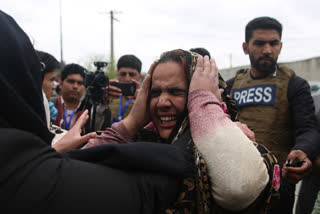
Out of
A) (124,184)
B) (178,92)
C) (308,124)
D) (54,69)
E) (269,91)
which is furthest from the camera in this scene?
(54,69)

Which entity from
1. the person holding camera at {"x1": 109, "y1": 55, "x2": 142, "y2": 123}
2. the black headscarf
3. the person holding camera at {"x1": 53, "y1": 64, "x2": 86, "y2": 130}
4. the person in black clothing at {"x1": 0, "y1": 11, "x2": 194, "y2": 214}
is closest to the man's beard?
the person holding camera at {"x1": 109, "y1": 55, "x2": 142, "y2": 123}

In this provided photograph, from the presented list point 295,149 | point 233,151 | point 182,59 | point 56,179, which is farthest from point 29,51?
point 295,149

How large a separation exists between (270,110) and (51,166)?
2.21 metres

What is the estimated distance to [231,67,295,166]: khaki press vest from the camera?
2.45 m

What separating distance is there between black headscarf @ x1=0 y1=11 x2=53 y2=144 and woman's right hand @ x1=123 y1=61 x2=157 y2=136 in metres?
0.76

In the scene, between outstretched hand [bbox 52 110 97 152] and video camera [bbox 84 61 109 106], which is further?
video camera [bbox 84 61 109 106]

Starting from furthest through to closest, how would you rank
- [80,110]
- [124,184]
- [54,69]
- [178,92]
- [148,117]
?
1. [54,69]
2. [80,110]
3. [148,117]
4. [178,92]
5. [124,184]

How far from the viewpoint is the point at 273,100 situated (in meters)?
2.52

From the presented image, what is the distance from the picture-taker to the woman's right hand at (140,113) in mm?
1590

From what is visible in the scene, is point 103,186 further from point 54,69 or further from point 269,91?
point 54,69

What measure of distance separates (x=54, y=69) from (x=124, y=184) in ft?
8.65

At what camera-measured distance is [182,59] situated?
4.92ft

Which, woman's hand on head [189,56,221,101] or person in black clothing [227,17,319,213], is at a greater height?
woman's hand on head [189,56,221,101]

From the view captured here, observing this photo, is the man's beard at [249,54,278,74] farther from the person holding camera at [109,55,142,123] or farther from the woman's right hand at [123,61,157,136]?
the woman's right hand at [123,61,157,136]
